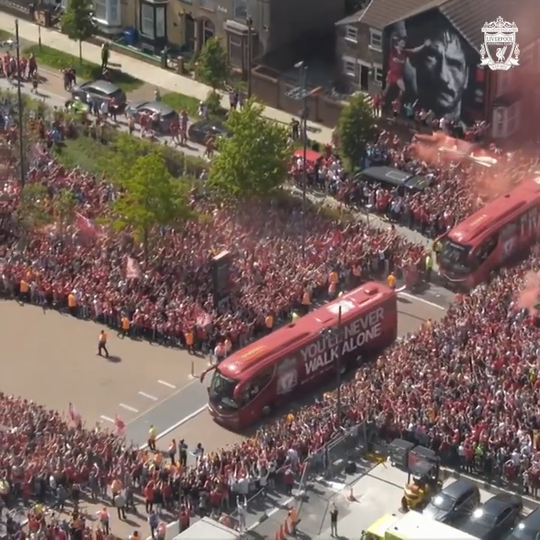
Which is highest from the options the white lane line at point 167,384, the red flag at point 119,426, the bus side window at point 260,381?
the bus side window at point 260,381

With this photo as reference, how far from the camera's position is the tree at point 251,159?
61500 millimetres

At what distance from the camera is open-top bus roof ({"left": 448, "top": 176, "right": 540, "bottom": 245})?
5784 cm

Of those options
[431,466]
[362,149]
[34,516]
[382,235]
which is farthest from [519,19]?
[34,516]

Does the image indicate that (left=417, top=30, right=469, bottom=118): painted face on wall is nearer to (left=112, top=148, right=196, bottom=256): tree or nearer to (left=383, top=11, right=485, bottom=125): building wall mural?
(left=383, top=11, right=485, bottom=125): building wall mural

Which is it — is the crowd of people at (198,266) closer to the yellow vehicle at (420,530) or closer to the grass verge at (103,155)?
the grass verge at (103,155)

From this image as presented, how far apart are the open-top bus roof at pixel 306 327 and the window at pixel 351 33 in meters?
20.6

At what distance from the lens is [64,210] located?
198 ft

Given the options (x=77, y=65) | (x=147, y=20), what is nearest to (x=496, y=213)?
(x=77, y=65)

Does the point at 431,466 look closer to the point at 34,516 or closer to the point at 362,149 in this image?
the point at 34,516

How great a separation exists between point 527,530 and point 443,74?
29182mm

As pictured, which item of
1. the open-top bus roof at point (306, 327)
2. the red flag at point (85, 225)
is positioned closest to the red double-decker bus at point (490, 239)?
the open-top bus roof at point (306, 327)

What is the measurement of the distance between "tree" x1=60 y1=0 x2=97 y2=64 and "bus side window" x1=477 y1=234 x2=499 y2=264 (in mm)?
26826

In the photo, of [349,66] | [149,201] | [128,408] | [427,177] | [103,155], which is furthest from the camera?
[349,66]

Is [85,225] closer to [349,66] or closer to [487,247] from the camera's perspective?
[487,247]
